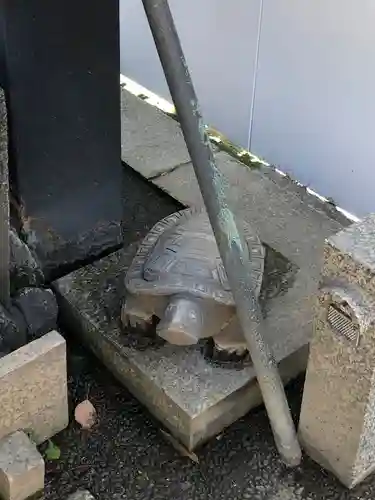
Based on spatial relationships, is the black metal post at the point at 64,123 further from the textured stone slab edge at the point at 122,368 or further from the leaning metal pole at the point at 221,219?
the leaning metal pole at the point at 221,219

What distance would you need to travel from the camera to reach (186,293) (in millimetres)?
1507

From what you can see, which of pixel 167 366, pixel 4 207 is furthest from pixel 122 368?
pixel 4 207

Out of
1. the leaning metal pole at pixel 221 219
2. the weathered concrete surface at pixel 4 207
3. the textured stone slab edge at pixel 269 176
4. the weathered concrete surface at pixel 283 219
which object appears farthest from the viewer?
the textured stone slab edge at pixel 269 176

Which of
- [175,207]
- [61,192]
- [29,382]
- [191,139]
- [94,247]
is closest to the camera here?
[191,139]

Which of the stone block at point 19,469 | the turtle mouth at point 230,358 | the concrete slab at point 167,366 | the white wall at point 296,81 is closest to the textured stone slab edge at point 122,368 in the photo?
the concrete slab at point 167,366

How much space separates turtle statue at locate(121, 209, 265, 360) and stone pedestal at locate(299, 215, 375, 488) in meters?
0.18

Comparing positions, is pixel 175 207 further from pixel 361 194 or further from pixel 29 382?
pixel 29 382

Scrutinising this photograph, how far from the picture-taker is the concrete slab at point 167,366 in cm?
147

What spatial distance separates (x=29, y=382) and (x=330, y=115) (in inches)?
38.0

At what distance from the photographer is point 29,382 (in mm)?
1403

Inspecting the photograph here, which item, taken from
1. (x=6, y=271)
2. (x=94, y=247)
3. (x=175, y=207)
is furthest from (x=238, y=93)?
(x=6, y=271)

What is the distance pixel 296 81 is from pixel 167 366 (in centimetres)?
83

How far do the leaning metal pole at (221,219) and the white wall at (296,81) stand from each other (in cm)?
70

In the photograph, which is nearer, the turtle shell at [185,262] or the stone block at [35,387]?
the stone block at [35,387]
